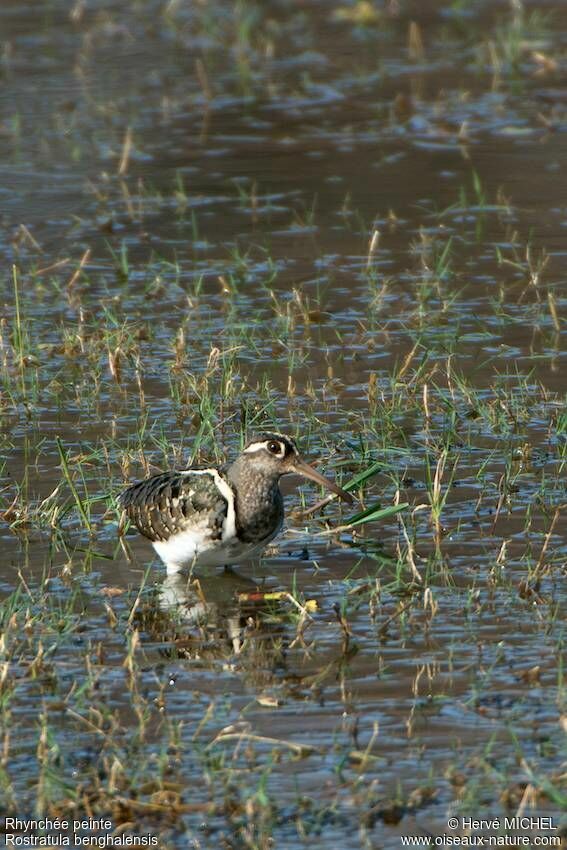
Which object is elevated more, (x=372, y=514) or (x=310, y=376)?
(x=372, y=514)

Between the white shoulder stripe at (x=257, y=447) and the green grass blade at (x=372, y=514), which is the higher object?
the white shoulder stripe at (x=257, y=447)

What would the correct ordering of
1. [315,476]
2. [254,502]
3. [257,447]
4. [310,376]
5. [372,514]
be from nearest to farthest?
[254,502]
[257,447]
[315,476]
[372,514]
[310,376]

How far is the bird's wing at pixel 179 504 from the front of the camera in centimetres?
730

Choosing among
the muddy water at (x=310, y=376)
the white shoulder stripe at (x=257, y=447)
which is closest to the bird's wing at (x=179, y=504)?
the white shoulder stripe at (x=257, y=447)

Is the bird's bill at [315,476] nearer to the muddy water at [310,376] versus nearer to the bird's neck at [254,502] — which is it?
the bird's neck at [254,502]

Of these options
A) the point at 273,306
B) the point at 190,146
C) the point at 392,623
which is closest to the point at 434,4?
the point at 190,146

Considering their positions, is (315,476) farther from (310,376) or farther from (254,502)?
(310,376)

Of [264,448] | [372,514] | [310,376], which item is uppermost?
[264,448]

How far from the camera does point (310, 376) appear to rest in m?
10.2

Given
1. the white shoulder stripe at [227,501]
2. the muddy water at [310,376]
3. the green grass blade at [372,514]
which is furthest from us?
the green grass blade at [372,514]

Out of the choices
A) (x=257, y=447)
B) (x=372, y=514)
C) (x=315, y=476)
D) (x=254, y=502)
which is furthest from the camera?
(x=372, y=514)

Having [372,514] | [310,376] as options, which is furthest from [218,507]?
[310,376]

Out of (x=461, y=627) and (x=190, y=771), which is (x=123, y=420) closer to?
(x=461, y=627)

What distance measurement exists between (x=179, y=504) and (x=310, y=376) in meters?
2.97
